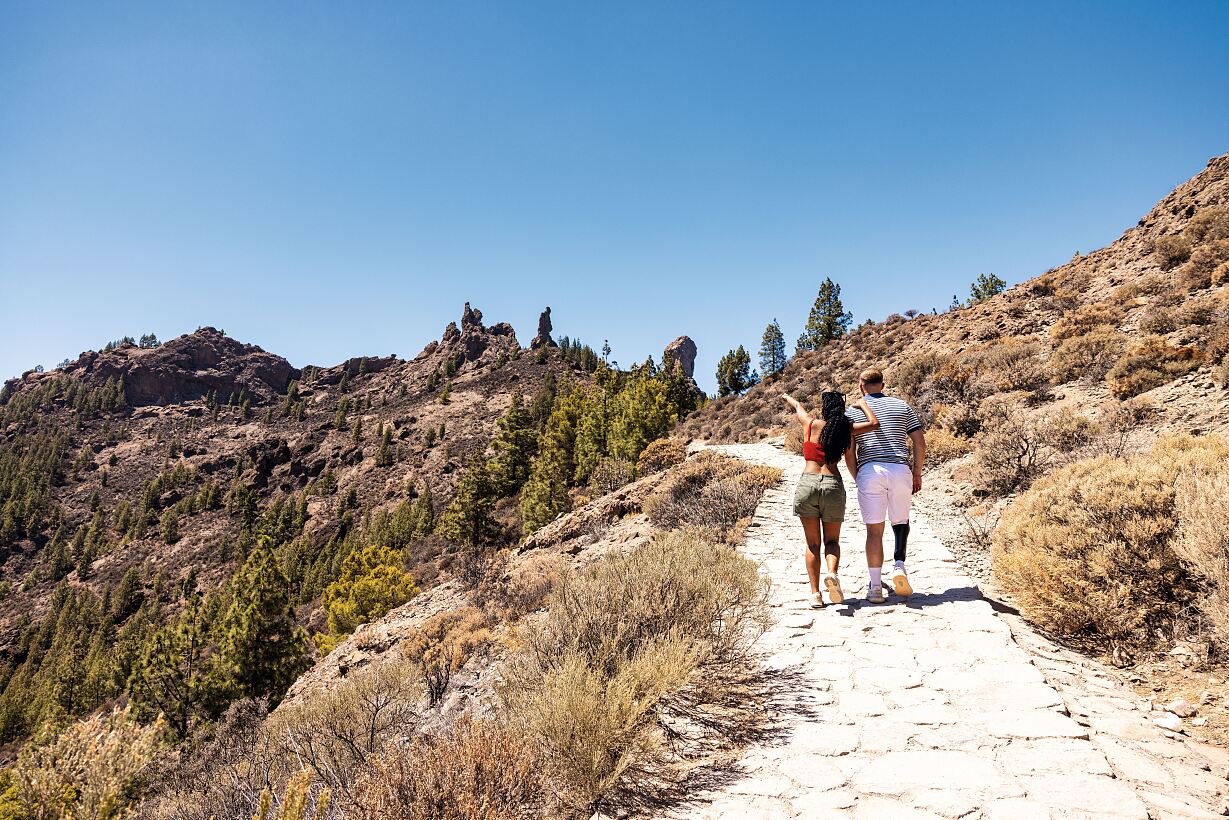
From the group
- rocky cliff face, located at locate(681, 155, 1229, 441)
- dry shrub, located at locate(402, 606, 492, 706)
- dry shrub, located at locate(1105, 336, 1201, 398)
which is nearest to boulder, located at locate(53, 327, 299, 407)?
rocky cliff face, located at locate(681, 155, 1229, 441)

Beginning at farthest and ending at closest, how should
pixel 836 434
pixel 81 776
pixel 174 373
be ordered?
pixel 174 373 < pixel 81 776 < pixel 836 434

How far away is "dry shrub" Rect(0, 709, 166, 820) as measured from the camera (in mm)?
7277

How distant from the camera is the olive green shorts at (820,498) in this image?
4758mm

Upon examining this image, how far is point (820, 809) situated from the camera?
7.79 ft

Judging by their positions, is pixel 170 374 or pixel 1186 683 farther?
pixel 170 374

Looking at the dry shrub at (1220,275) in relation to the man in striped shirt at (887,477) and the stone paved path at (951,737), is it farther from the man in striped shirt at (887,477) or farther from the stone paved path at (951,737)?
the stone paved path at (951,737)

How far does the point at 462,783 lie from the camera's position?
233cm

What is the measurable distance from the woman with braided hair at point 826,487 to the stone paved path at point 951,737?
1.64 feet

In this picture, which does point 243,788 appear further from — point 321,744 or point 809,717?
point 809,717

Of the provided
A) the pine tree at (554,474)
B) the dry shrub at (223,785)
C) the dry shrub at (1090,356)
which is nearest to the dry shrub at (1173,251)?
the dry shrub at (1090,356)

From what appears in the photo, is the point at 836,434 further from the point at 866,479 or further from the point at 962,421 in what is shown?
the point at 962,421

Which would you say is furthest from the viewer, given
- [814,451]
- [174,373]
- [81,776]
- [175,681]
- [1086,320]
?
[174,373]

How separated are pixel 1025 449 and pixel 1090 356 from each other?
526 cm

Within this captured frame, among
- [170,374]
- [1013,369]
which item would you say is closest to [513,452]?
[1013,369]
